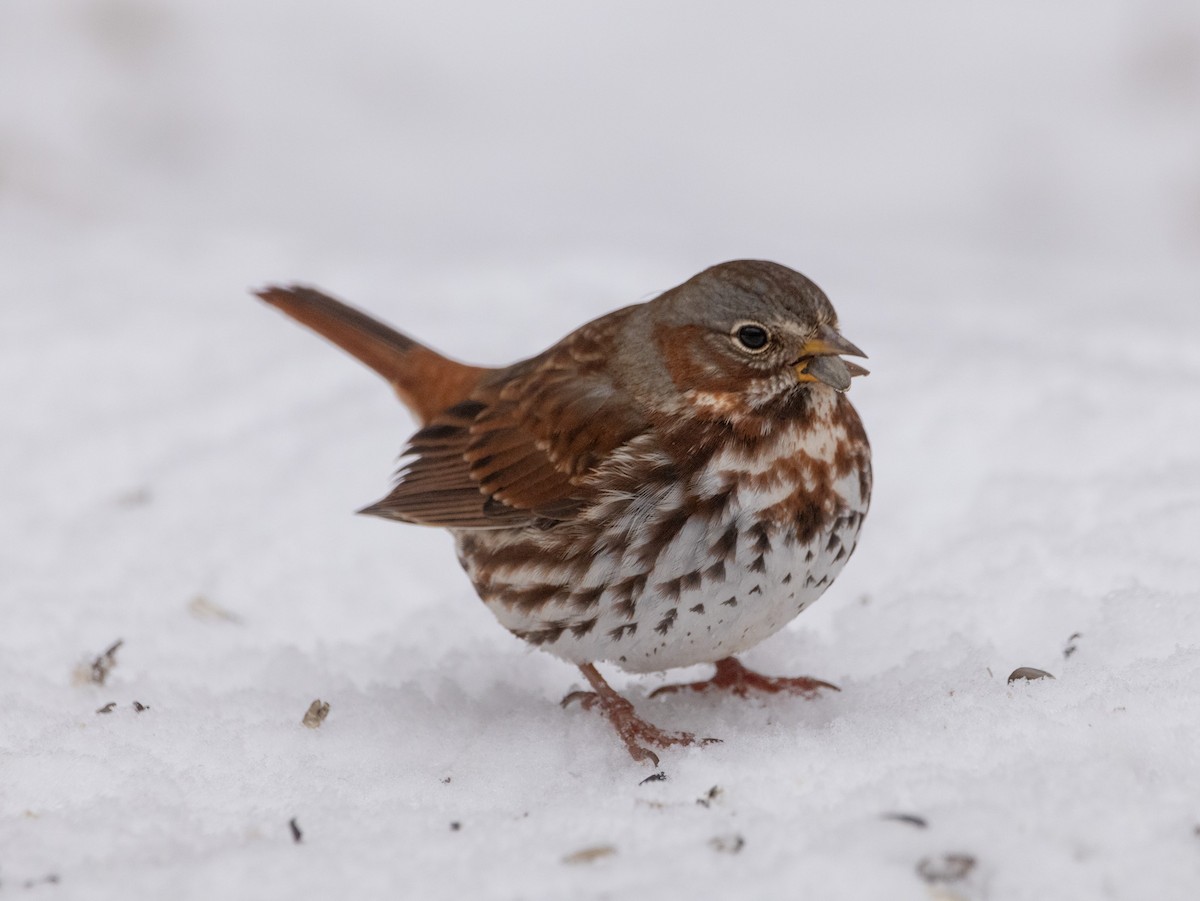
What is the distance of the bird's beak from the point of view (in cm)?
373

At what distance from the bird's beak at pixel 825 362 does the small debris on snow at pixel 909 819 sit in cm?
122

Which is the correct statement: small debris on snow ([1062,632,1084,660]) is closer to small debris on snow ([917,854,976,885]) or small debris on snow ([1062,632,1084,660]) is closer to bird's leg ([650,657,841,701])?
bird's leg ([650,657,841,701])

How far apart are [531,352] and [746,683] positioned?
2.71 m

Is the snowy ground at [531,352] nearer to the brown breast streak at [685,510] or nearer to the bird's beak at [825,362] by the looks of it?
the brown breast streak at [685,510]

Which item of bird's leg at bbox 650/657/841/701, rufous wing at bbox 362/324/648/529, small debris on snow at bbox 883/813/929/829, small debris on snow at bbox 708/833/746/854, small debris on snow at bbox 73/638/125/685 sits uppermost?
rufous wing at bbox 362/324/648/529

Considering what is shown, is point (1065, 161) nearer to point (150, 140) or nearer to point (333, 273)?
point (333, 273)

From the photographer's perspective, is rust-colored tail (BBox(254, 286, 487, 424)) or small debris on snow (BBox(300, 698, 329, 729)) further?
rust-colored tail (BBox(254, 286, 487, 424))

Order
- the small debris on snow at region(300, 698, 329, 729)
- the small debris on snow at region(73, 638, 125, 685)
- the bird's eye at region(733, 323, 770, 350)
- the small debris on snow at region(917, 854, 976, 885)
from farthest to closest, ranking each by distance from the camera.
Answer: the small debris on snow at region(73, 638, 125, 685), the small debris on snow at region(300, 698, 329, 729), the bird's eye at region(733, 323, 770, 350), the small debris on snow at region(917, 854, 976, 885)

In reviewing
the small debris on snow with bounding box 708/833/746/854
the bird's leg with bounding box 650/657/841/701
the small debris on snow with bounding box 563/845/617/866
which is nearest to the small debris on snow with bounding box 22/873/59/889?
the small debris on snow with bounding box 563/845/617/866

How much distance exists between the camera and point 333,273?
7879mm

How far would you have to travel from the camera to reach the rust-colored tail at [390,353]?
4887mm

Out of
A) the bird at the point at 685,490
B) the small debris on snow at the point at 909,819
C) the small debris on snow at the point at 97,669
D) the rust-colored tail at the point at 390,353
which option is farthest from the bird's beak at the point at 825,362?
the small debris on snow at the point at 97,669

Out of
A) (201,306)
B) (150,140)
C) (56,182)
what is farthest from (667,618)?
(150,140)

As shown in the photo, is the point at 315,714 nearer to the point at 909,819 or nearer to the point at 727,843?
the point at 727,843
